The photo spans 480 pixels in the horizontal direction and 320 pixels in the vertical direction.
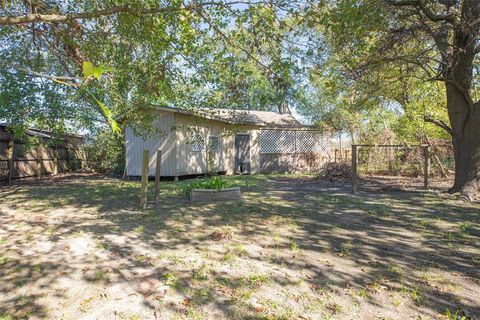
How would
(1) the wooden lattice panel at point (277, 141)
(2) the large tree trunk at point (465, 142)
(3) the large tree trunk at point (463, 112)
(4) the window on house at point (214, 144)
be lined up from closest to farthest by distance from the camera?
1. (3) the large tree trunk at point (463, 112)
2. (2) the large tree trunk at point (465, 142)
3. (4) the window on house at point (214, 144)
4. (1) the wooden lattice panel at point (277, 141)

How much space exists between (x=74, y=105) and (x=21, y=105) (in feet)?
8.82

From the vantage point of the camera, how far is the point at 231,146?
1527 cm

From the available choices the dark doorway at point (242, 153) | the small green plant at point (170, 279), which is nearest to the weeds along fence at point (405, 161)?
the dark doorway at point (242, 153)

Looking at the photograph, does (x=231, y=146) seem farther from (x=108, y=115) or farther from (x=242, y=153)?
(x=108, y=115)

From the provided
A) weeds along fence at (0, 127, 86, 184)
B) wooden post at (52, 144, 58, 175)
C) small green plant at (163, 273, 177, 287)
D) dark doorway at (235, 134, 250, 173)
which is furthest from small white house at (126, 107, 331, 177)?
small green plant at (163, 273, 177, 287)

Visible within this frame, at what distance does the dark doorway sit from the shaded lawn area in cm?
938

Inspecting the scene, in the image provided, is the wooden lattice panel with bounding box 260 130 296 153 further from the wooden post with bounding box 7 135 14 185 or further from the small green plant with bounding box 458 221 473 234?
the small green plant with bounding box 458 221 473 234

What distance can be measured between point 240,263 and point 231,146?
12000 mm

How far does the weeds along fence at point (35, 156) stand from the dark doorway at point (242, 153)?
8043mm

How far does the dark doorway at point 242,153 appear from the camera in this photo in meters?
15.5

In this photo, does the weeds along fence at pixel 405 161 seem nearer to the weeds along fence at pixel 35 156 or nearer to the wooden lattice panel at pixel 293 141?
the wooden lattice panel at pixel 293 141

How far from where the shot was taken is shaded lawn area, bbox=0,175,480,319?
2.54 metres

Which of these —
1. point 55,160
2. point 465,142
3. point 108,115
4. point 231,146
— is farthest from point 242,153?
point 108,115

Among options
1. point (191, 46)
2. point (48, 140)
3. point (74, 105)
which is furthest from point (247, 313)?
point (48, 140)
